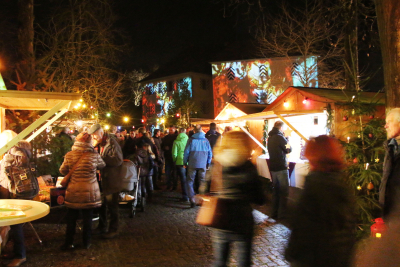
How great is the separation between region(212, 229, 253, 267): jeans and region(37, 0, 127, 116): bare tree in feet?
37.1

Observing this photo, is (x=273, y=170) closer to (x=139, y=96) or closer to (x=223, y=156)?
(x=223, y=156)

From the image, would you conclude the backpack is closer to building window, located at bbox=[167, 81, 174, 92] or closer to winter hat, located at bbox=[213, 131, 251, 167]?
winter hat, located at bbox=[213, 131, 251, 167]

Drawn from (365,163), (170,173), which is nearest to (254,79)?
(170,173)

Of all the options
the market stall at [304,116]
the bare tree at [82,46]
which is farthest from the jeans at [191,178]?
the bare tree at [82,46]

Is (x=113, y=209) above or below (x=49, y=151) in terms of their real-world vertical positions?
below

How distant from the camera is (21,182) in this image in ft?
16.5

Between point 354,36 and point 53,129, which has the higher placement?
point 354,36

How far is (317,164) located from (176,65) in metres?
42.3

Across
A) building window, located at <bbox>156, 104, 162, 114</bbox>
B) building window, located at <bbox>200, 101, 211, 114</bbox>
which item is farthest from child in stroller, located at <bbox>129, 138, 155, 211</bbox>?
building window, located at <bbox>156, 104, 162, 114</bbox>

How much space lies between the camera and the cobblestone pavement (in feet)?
15.3

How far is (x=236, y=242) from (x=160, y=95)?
4206 cm

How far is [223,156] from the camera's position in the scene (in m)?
3.39

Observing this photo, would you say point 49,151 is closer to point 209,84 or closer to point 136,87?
point 209,84

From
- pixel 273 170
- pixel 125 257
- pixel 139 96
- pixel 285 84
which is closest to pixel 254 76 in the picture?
pixel 285 84
